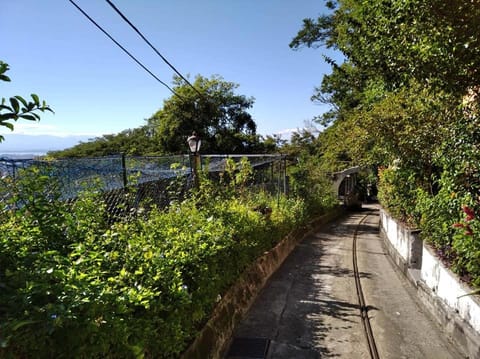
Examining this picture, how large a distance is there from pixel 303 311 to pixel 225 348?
1.40 m

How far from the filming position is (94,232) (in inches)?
94.8

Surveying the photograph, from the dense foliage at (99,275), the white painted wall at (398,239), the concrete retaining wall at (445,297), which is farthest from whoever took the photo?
the white painted wall at (398,239)

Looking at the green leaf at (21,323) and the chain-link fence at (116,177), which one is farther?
the chain-link fence at (116,177)

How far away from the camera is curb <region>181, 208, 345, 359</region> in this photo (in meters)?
2.67

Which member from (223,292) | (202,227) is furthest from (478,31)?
(223,292)

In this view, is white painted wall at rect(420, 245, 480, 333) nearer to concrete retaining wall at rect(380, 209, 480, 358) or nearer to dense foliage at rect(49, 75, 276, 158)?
concrete retaining wall at rect(380, 209, 480, 358)

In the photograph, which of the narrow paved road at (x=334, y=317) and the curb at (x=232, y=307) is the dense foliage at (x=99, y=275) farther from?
the narrow paved road at (x=334, y=317)

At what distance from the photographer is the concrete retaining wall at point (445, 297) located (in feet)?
10.2

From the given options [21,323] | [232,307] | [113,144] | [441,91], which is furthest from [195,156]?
[113,144]

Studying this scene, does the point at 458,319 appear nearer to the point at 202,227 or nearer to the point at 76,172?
the point at 202,227

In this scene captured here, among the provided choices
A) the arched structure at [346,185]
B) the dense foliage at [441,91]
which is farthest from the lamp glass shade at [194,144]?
the arched structure at [346,185]

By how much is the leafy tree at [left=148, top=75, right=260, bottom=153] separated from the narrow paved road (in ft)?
60.0

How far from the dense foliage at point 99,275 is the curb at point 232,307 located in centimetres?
12

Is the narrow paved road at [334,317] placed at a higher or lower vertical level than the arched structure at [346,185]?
lower
